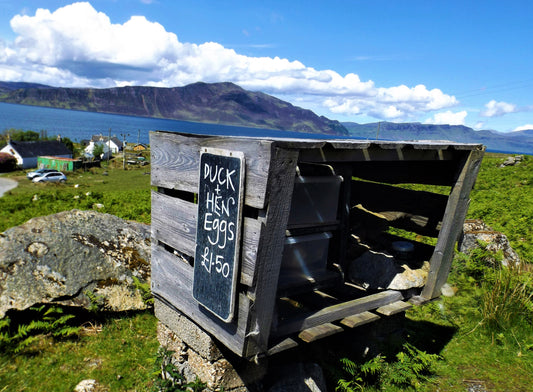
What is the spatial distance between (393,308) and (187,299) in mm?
2620

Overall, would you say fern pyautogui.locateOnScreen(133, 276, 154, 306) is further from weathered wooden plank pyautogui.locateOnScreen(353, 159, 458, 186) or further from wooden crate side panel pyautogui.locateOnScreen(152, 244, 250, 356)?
weathered wooden plank pyautogui.locateOnScreen(353, 159, 458, 186)

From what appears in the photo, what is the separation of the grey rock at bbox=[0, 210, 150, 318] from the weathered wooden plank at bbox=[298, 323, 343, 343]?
10.7 feet

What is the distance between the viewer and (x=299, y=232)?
4559 millimetres

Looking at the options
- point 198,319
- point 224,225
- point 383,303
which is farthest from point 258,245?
point 383,303

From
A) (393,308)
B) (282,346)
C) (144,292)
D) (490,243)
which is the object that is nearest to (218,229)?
(282,346)

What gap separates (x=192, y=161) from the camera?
3.58 metres

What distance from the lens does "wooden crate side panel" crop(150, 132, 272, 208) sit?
286 cm

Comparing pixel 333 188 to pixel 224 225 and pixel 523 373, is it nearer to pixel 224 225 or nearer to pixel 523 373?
pixel 224 225

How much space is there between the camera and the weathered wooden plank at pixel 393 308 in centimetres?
466

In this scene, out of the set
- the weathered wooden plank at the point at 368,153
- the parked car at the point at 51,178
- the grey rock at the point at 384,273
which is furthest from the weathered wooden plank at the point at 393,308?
the parked car at the point at 51,178

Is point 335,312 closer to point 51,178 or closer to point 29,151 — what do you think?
point 51,178

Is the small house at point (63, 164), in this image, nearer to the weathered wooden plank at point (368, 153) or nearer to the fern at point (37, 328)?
the fern at point (37, 328)

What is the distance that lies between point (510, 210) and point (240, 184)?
488 inches

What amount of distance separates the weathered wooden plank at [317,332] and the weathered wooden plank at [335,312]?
0.15 ft
